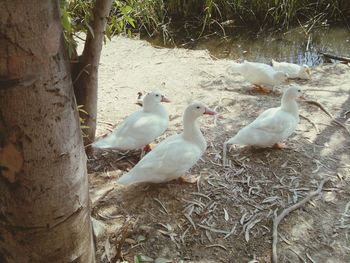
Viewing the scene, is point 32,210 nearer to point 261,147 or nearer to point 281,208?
point 281,208

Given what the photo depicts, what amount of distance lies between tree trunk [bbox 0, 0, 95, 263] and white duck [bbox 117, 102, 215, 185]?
50.9 inches

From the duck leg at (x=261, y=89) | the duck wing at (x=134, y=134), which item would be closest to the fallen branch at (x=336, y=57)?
the duck leg at (x=261, y=89)

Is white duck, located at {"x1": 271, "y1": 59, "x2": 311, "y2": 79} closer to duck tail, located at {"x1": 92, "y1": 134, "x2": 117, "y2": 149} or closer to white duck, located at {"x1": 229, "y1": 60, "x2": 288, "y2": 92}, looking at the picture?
white duck, located at {"x1": 229, "y1": 60, "x2": 288, "y2": 92}

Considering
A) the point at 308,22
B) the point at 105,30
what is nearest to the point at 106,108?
the point at 105,30

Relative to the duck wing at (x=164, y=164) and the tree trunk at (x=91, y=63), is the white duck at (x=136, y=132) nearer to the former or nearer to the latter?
the tree trunk at (x=91, y=63)

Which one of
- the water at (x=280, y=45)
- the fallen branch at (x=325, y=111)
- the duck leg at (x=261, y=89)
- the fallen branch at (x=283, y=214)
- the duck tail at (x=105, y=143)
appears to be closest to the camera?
the fallen branch at (x=283, y=214)

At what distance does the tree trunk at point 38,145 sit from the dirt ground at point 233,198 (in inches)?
29.5

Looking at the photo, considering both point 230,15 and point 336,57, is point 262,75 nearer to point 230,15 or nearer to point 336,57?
point 336,57

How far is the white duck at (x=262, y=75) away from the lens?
544cm

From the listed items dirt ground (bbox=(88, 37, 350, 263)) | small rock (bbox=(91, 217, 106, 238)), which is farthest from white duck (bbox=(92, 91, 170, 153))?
small rock (bbox=(91, 217, 106, 238))

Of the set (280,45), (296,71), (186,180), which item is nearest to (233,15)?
(280,45)

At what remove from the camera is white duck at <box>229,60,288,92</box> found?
5.44 m

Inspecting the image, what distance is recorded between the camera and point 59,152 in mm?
1405

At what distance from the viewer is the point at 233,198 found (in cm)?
301
